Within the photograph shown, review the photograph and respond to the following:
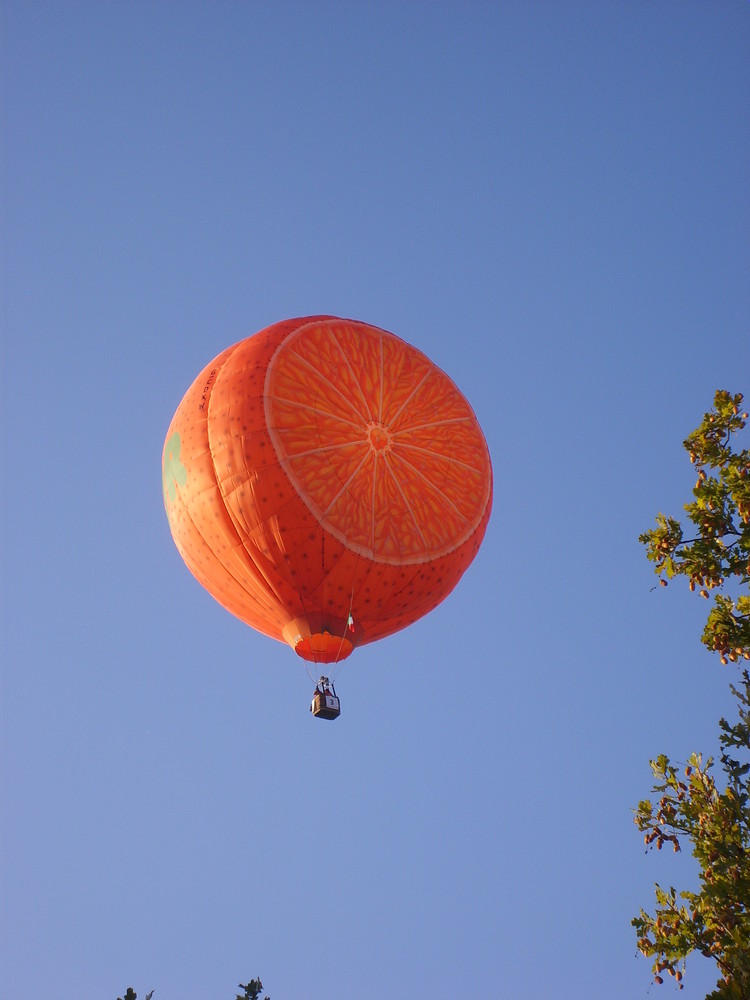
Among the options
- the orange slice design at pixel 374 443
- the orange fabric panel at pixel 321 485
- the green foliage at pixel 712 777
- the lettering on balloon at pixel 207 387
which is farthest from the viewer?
the lettering on balloon at pixel 207 387

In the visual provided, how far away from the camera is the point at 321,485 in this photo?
25.2 m

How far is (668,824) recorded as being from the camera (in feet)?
43.6

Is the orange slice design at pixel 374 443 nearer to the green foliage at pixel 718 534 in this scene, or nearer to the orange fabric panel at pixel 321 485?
the orange fabric panel at pixel 321 485

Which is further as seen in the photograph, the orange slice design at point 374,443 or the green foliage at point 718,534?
the orange slice design at point 374,443

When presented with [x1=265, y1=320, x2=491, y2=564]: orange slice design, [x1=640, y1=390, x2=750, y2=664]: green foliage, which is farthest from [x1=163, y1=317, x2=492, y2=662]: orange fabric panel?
[x1=640, y1=390, x2=750, y2=664]: green foliage

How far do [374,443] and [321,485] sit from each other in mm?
1585

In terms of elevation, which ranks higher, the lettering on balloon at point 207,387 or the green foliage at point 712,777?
the lettering on balloon at point 207,387

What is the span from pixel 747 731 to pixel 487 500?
15.2 metres

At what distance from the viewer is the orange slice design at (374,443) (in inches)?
995

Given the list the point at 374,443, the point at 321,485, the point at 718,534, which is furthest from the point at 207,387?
the point at 718,534

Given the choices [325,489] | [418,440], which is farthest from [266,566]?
[418,440]

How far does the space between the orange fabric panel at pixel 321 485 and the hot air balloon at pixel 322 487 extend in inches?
1.2

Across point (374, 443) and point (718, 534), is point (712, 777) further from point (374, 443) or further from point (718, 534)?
point (374, 443)

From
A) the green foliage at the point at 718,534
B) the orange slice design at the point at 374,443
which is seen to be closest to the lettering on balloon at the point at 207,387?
the orange slice design at the point at 374,443
